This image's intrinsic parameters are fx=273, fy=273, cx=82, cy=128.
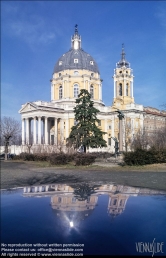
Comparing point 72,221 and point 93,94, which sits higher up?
point 93,94

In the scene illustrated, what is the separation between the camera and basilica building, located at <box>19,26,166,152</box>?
197 feet

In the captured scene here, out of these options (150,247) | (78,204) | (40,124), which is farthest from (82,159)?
(40,124)

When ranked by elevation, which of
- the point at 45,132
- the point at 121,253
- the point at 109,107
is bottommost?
the point at 121,253

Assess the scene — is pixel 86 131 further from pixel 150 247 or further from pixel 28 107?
pixel 150 247

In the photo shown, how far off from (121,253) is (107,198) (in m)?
3.15

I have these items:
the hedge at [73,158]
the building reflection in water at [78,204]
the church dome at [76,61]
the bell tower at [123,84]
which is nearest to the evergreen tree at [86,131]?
the hedge at [73,158]

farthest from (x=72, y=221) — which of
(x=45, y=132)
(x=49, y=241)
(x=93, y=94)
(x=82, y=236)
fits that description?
(x=93, y=94)

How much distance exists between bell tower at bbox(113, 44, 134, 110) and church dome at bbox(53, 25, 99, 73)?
26.0 ft

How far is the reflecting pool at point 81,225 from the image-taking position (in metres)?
3.59

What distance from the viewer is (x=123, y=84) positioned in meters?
63.6

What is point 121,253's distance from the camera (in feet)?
11.6

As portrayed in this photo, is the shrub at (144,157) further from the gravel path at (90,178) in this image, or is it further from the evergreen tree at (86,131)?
the evergreen tree at (86,131)

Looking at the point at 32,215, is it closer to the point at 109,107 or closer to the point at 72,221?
the point at 72,221

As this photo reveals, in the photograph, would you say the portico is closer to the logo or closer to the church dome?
the church dome
